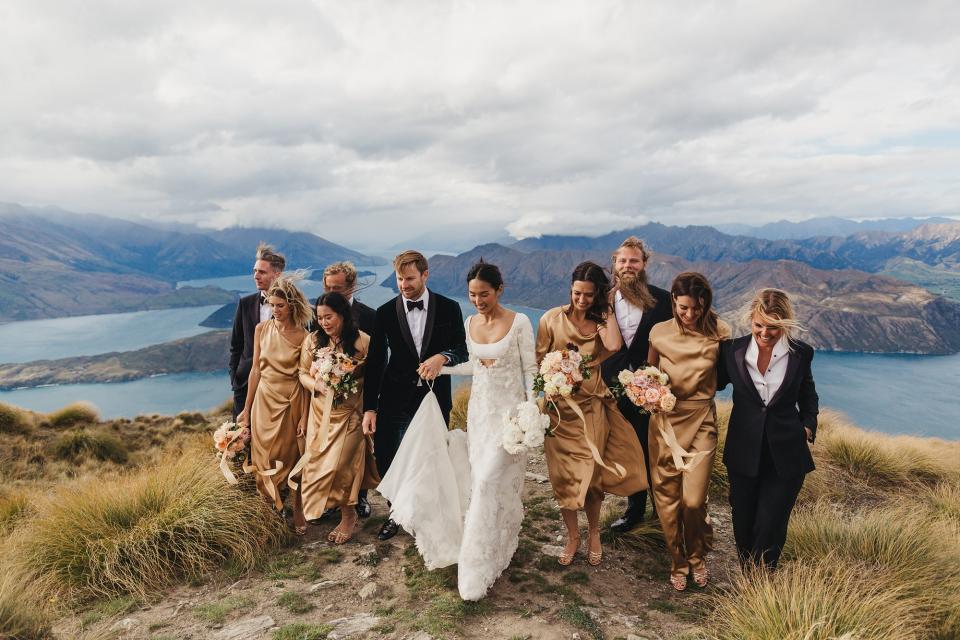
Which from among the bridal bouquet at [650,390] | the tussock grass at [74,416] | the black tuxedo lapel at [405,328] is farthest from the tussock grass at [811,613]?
the tussock grass at [74,416]

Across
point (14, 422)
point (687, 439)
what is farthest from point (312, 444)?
point (14, 422)

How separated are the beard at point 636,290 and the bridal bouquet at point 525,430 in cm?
173

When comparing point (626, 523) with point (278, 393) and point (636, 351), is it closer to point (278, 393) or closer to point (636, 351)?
point (636, 351)

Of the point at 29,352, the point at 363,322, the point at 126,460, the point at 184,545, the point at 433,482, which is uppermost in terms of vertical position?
the point at 363,322

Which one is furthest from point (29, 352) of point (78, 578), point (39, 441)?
point (78, 578)

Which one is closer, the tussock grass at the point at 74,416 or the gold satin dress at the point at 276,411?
the gold satin dress at the point at 276,411

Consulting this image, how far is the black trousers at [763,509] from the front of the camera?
3.89 metres

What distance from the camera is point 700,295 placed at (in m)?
4.07

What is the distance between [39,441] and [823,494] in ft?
57.4

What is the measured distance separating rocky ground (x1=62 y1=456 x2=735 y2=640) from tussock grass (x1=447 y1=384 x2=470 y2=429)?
154 inches

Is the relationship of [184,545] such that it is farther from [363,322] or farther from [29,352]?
[29,352]

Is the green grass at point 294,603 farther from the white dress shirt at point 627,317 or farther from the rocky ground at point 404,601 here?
the white dress shirt at point 627,317

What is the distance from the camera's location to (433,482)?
4.64 metres

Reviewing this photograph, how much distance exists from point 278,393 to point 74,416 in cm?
1430
